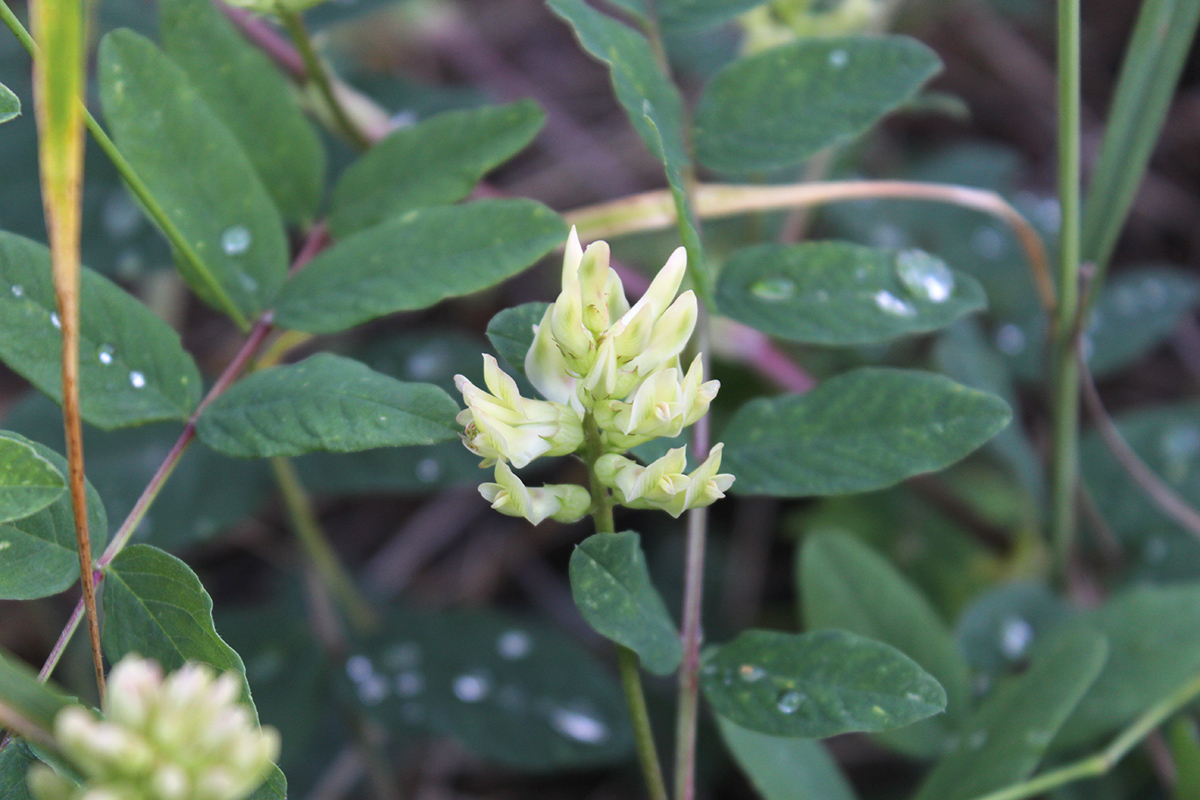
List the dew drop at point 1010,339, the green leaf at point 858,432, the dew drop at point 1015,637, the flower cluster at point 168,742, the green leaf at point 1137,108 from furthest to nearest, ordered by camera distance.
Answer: the dew drop at point 1010,339 → the dew drop at point 1015,637 → the green leaf at point 1137,108 → the green leaf at point 858,432 → the flower cluster at point 168,742

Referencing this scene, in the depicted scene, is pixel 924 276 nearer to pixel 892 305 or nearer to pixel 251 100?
pixel 892 305

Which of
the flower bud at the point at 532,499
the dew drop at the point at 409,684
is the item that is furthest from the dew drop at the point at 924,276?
the dew drop at the point at 409,684

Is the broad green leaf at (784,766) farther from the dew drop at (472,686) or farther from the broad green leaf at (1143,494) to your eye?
the broad green leaf at (1143,494)

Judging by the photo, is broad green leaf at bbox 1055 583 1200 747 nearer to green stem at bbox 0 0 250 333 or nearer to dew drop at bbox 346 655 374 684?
dew drop at bbox 346 655 374 684

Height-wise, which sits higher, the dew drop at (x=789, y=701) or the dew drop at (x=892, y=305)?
the dew drop at (x=892, y=305)

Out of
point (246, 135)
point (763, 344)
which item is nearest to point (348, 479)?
point (246, 135)

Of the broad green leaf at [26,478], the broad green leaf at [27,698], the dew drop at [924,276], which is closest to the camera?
the broad green leaf at [27,698]

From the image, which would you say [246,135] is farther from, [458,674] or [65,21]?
[458,674]
